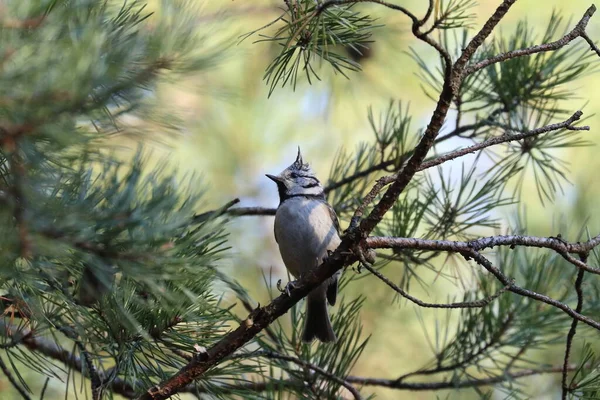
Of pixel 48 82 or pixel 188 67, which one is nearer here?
pixel 48 82

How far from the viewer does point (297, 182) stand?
3.26 metres

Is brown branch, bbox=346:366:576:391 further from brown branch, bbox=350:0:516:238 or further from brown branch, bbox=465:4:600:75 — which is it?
brown branch, bbox=465:4:600:75

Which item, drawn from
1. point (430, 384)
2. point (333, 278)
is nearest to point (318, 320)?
point (333, 278)

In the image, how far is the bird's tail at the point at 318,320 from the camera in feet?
8.41

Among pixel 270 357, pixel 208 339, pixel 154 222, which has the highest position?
pixel 270 357

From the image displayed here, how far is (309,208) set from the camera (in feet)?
9.58

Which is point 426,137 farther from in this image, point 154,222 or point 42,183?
point 42,183

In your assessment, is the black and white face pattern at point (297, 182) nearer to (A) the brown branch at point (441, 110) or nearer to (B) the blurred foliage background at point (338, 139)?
(B) the blurred foliage background at point (338, 139)

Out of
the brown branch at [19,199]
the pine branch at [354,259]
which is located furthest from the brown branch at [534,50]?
the brown branch at [19,199]

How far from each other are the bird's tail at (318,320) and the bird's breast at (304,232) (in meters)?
0.13

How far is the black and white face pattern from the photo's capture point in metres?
3.18

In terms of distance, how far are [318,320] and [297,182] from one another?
753 millimetres

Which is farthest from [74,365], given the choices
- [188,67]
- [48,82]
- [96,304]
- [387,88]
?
[387,88]

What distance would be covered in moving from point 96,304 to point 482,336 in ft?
4.46
